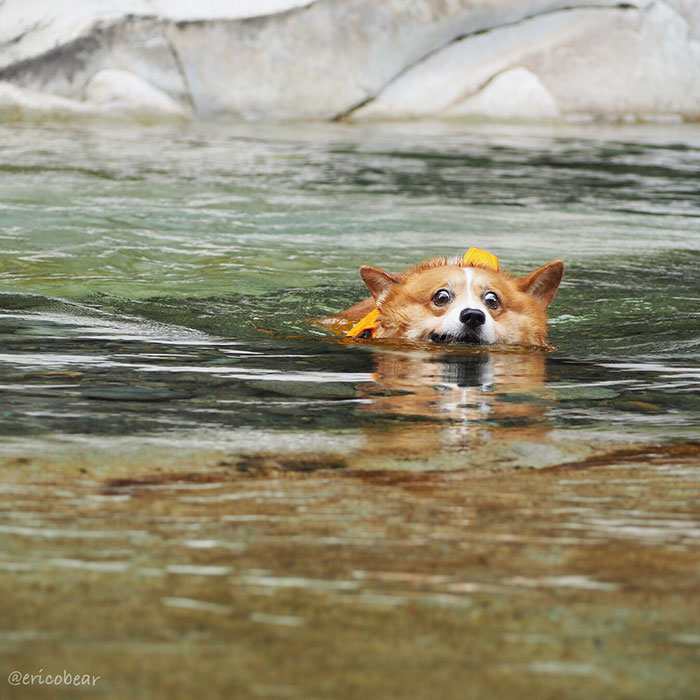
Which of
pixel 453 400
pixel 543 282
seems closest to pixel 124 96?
pixel 543 282

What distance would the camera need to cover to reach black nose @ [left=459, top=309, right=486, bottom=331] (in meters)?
5.22

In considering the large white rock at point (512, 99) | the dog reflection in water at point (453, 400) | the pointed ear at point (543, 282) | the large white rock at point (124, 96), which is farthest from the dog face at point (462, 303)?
the large white rock at point (512, 99)

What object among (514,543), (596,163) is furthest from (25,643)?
(596,163)

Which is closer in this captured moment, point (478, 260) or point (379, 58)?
point (478, 260)

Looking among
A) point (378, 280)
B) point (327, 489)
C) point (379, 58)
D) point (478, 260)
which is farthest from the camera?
point (379, 58)

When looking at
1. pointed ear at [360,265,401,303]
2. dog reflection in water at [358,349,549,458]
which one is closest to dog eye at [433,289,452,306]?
pointed ear at [360,265,401,303]

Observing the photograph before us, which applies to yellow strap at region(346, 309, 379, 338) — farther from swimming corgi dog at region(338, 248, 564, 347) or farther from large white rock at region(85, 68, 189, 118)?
large white rock at region(85, 68, 189, 118)

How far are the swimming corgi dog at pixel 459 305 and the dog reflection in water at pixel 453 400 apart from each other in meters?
0.20

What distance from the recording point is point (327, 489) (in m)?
2.61

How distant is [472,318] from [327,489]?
2.74 metres

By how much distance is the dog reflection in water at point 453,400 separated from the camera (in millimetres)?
3168

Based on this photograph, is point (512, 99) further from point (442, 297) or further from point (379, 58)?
point (442, 297)

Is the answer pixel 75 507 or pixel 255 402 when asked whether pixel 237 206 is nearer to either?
pixel 255 402

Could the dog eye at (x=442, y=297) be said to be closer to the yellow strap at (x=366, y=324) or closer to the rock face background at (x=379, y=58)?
the yellow strap at (x=366, y=324)
